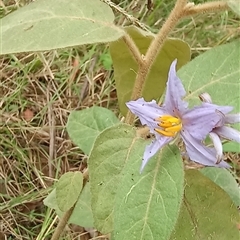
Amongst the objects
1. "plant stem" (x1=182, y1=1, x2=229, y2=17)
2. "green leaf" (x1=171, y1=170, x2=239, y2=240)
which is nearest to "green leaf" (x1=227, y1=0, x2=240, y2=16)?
"plant stem" (x1=182, y1=1, x2=229, y2=17)

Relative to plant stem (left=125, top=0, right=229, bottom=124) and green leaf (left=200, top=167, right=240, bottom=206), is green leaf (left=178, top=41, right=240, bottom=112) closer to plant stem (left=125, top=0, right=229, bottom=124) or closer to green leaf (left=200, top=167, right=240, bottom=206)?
plant stem (left=125, top=0, right=229, bottom=124)

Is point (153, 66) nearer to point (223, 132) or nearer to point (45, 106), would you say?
point (223, 132)

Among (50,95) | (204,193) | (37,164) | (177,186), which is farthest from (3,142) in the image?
(177,186)

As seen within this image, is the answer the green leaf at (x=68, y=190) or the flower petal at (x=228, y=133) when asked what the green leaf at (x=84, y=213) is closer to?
the green leaf at (x=68, y=190)

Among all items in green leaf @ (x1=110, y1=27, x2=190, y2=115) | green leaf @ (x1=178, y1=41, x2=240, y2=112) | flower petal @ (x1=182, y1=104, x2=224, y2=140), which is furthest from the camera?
green leaf @ (x1=110, y1=27, x2=190, y2=115)

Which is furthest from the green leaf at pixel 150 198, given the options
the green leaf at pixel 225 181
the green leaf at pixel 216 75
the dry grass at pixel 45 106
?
the dry grass at pixel 45 106

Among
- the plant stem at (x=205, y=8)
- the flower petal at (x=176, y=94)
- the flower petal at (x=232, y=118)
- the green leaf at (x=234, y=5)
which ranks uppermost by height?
the green leaf at (x=234, y=5)
